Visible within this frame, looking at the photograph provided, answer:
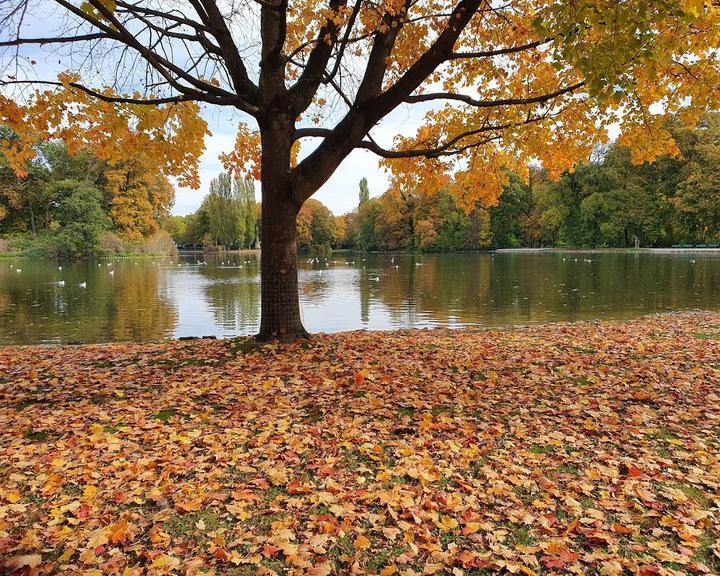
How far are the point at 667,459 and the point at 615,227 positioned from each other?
66.8 metres

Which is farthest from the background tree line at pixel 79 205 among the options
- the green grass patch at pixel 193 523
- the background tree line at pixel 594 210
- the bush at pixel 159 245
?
the green grass patch at pixel 193 523

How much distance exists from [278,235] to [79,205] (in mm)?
50336

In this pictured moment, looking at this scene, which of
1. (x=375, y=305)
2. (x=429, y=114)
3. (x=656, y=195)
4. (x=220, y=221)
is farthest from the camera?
(x=220, y=221)

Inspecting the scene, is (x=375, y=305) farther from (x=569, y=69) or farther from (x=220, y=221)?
(x=220, y=221)

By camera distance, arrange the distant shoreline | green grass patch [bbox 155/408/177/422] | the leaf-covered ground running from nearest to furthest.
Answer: the leaf-covered ground
green grass patch [bbox 155/408/177/422]
the distant shoreline

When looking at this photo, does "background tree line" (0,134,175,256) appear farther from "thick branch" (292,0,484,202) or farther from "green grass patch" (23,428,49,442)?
"green grass patch" (23,428,49,442)

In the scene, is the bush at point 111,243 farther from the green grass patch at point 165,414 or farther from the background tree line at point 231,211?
the green grass patch at point 165,414

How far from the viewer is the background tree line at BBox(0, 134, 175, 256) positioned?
49.6 meters

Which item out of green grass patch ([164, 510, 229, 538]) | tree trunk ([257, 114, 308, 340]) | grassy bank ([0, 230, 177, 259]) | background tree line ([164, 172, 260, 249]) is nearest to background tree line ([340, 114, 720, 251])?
background tree line ([164, 172, 260, 249])

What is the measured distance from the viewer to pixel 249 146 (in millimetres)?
9016

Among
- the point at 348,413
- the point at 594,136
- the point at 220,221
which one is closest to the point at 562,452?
the point at 348,413

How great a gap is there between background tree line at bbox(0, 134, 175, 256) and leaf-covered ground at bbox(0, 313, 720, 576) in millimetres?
50418

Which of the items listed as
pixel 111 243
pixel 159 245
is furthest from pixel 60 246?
pixel 159 245

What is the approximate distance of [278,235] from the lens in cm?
702
